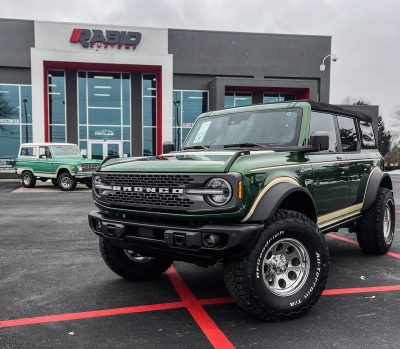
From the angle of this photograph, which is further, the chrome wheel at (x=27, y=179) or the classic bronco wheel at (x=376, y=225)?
the chrome wheel at (x=27, y=179)

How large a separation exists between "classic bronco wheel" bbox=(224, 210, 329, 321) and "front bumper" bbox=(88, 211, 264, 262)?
16cm

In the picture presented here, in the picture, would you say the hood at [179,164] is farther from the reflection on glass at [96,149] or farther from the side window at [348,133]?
the reflection on glass at [96,149]

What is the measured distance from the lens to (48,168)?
17.3 metres

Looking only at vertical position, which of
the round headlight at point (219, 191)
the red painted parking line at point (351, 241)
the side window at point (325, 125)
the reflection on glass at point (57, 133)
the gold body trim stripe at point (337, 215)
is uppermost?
the reflection on glass at point (57, 133)

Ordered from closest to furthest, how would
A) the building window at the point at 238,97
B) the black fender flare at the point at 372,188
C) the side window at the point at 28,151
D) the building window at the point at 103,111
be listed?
the black fender flare at the point at 372,188 < the side window at the point at 28,151 < the building window at the point at 103,111 < the building window at the point at 238,97

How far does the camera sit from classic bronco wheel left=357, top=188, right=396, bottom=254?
5.45 meters

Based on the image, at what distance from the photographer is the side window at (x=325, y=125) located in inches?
176

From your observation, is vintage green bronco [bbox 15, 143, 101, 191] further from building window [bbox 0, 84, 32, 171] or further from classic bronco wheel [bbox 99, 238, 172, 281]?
classic bronco wheel [bbox 99, 238, 172, 281]

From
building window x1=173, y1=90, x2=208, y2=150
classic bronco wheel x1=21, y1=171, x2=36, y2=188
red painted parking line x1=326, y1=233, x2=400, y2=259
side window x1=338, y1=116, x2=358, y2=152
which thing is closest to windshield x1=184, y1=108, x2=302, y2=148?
side window x1=338, y1=116, x2=358, y2=152

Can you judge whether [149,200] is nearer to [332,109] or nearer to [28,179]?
[332,109]

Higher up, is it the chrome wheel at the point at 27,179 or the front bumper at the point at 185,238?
the front bumper at the point at 185,238

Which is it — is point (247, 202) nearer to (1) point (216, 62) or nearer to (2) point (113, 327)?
(2) point (113, 327)

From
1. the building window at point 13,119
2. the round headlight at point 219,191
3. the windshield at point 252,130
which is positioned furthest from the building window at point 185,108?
the round headlight at point 219,191

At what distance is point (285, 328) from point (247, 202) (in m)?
1.09
